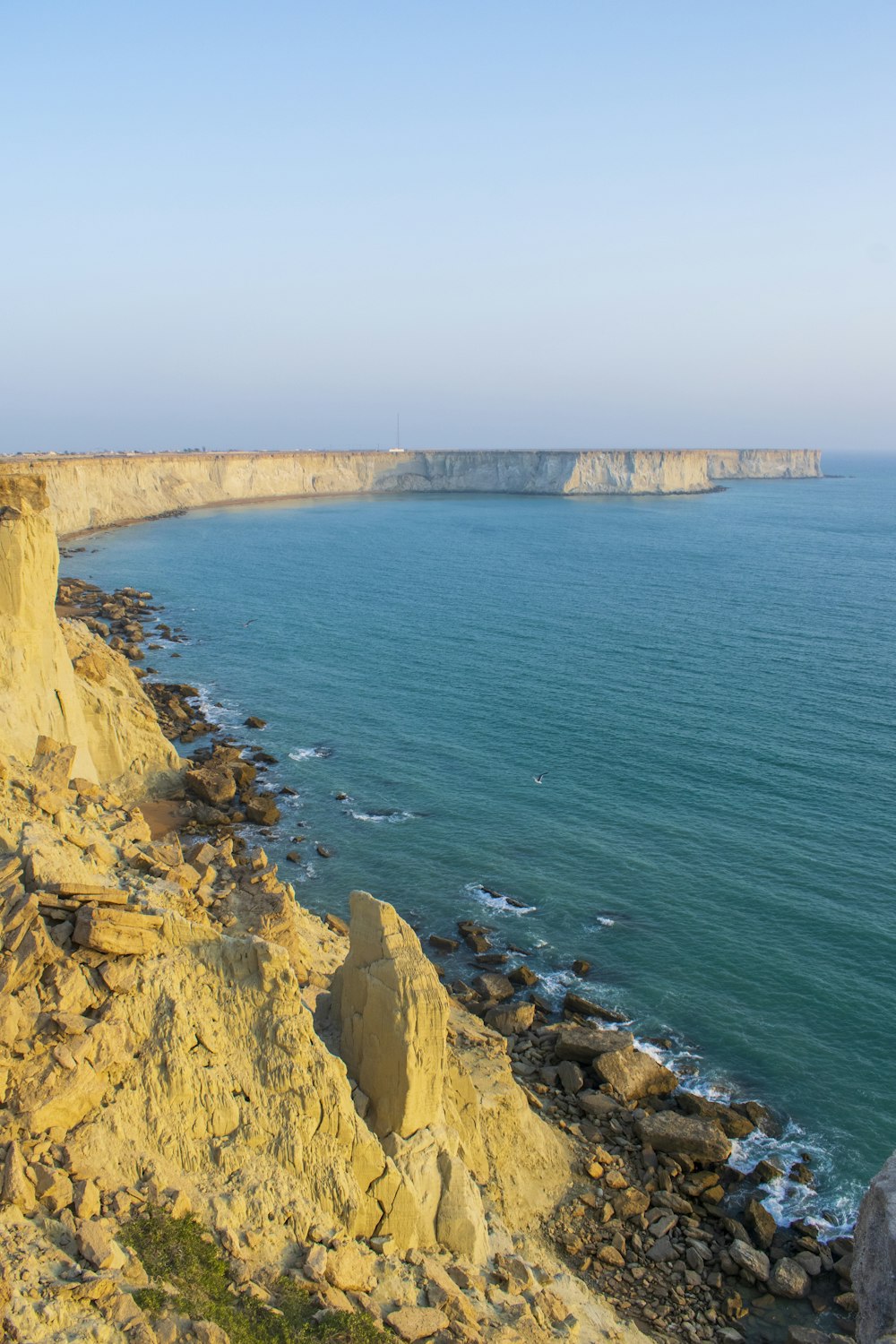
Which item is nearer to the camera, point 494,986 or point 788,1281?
point 788,1281

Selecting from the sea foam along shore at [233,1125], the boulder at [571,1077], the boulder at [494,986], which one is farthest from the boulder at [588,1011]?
the sea foam along shore at [233,1125]

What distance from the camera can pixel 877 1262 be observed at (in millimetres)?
12727

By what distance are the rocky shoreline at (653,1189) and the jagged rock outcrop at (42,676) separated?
35.2 feet

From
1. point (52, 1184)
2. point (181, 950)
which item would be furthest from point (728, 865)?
point (52, 1184)

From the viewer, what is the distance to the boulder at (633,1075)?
23.6m

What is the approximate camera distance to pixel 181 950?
48.2 ft

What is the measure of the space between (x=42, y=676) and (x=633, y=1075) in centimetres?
2105

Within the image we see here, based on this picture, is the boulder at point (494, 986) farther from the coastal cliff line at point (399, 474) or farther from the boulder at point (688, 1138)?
the coastal cliff line at point (399, 474)

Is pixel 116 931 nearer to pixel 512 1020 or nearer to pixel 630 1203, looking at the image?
pixel 630 1203

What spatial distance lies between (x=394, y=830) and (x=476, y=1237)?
22991mm

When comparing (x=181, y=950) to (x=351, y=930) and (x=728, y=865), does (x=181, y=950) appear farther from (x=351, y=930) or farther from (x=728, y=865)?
(x=728, y=865)

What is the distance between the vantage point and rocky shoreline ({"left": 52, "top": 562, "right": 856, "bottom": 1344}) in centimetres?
1781

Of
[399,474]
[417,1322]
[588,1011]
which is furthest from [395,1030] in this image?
[399,474]

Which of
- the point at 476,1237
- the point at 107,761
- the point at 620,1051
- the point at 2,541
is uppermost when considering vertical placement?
the point at 2,541
